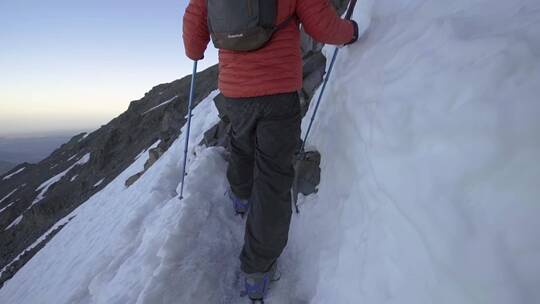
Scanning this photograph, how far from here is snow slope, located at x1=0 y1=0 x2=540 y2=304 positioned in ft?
7.22

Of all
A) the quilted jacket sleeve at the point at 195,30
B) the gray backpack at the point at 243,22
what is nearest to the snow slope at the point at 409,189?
the gray backpack at the point at 243,22

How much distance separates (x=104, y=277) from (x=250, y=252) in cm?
309

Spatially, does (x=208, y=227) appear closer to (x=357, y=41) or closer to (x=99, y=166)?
(x=357, y=41)

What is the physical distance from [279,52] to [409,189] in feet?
6.35

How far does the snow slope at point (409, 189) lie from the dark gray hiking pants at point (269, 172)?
22.9 inches

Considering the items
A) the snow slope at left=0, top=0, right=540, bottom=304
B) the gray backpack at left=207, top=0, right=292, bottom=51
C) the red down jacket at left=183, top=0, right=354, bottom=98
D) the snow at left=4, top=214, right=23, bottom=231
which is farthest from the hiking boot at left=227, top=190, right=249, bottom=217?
the snow at left=4, top=214, right=23, bottom=231

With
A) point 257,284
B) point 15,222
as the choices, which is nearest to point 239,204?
point 257,284

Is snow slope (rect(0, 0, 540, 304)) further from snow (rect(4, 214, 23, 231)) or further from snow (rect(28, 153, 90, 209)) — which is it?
snow (rect(28, 153, 90, 209))

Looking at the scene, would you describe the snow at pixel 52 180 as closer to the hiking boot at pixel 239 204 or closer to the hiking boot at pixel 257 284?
the hiking boot at pixel 239 204

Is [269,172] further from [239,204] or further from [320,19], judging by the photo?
[320,19]

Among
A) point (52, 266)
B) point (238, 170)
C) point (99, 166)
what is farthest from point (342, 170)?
point (99, 166)

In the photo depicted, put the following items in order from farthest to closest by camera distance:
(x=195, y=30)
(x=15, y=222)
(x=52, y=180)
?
(x=52, y=180) → (x=15, y=222) → (x=195, y=30)

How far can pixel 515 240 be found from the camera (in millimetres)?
2053

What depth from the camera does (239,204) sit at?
5.47 meters
